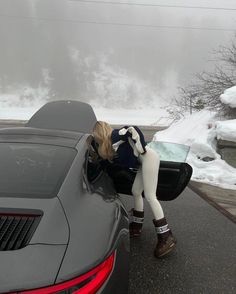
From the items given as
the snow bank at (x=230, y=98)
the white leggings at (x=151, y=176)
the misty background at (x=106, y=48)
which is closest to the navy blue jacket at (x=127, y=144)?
the white leggings at (x=151, y=176)

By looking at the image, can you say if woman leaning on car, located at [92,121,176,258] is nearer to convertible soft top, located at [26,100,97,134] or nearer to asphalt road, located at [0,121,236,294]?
asphalt road, located at [0,121,236,294]

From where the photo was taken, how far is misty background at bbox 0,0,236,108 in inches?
2706

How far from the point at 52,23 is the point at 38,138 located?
9076 cm

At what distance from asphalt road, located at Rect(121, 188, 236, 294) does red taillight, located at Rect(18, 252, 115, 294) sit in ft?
4.63

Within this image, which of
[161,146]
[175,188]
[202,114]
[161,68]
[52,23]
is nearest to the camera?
[175,188]

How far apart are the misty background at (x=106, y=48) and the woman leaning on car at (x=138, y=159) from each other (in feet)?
188

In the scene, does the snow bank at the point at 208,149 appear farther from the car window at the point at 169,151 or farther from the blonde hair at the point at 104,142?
the blonde hair at the point at 104,142

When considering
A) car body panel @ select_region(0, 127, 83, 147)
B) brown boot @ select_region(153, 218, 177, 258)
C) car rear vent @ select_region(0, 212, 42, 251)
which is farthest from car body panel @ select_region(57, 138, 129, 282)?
brown boot @ select_region(153, 218, 177, 258)

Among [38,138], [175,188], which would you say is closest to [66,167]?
[38,138]

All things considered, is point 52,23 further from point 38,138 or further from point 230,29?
point 38,138

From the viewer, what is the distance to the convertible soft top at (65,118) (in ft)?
20.3

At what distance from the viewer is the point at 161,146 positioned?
638 centimetres

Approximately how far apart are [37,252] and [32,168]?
1.03 metres

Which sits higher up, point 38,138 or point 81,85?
point 38,138
